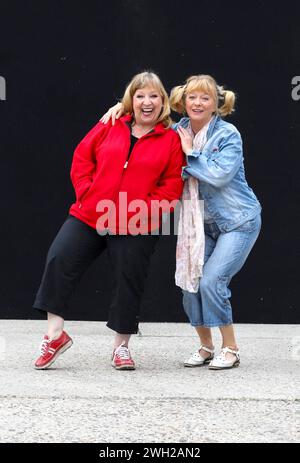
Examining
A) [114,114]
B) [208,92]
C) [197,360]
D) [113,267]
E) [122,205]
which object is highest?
[208,92]

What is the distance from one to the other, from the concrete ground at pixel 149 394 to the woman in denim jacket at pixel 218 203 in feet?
1.03

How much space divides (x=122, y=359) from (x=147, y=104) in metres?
1.31

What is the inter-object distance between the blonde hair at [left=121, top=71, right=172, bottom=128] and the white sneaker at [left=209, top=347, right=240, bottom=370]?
4.00 feet

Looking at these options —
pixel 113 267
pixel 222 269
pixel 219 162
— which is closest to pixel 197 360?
pixel 222 269

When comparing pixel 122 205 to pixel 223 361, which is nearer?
pixel 122 205

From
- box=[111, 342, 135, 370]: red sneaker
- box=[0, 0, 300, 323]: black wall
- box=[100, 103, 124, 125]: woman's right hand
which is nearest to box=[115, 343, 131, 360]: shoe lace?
box=[111, 342, 135, 370]: red sneaker

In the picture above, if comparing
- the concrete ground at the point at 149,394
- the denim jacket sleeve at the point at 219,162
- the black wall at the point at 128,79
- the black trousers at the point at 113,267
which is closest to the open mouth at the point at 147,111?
the denim jacket sleeve at the point at 219,162

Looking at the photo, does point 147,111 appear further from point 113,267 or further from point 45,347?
point 45,347

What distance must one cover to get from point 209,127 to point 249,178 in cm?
142

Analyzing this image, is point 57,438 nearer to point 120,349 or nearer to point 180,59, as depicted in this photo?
point 120,349

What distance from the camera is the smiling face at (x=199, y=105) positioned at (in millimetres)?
5719

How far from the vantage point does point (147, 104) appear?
18.6 ft

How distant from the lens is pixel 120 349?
580cm
